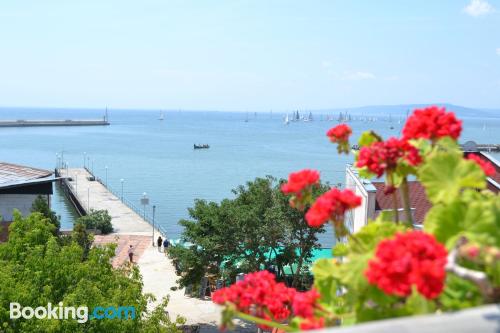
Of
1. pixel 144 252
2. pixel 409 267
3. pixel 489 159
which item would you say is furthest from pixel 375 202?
pixel 144 252

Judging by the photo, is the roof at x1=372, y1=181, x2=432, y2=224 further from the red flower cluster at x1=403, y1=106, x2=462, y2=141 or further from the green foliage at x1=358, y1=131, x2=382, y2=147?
the red flower cluster at x1=403, y1=106, x2=462, y2=141

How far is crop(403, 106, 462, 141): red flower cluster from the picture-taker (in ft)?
13.2

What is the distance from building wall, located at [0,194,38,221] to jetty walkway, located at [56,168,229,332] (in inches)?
213

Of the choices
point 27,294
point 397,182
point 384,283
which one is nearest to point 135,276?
point 27,294

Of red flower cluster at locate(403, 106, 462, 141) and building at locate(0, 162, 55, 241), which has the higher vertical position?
red flower cluster at locate(403, 106, 462, 141)

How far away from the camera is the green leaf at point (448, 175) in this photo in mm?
3301

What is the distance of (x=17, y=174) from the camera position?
119ft

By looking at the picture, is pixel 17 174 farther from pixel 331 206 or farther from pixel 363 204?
pixel 331 206

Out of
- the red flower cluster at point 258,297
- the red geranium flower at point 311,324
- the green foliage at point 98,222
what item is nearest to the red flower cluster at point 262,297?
the red flower cluster at point 258,297

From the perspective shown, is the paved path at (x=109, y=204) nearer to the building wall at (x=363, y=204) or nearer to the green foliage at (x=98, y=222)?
the green foliage at (x=98, y=222)

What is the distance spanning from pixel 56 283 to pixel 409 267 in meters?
12.1

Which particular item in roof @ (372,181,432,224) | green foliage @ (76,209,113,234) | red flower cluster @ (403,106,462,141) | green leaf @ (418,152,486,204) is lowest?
green foliage @ (76,209,113,234)

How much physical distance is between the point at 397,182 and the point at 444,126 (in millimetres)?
570

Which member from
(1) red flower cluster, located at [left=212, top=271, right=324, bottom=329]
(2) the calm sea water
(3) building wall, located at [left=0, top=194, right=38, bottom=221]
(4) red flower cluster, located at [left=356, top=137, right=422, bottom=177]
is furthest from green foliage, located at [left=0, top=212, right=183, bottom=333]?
(2) the calm sea water
